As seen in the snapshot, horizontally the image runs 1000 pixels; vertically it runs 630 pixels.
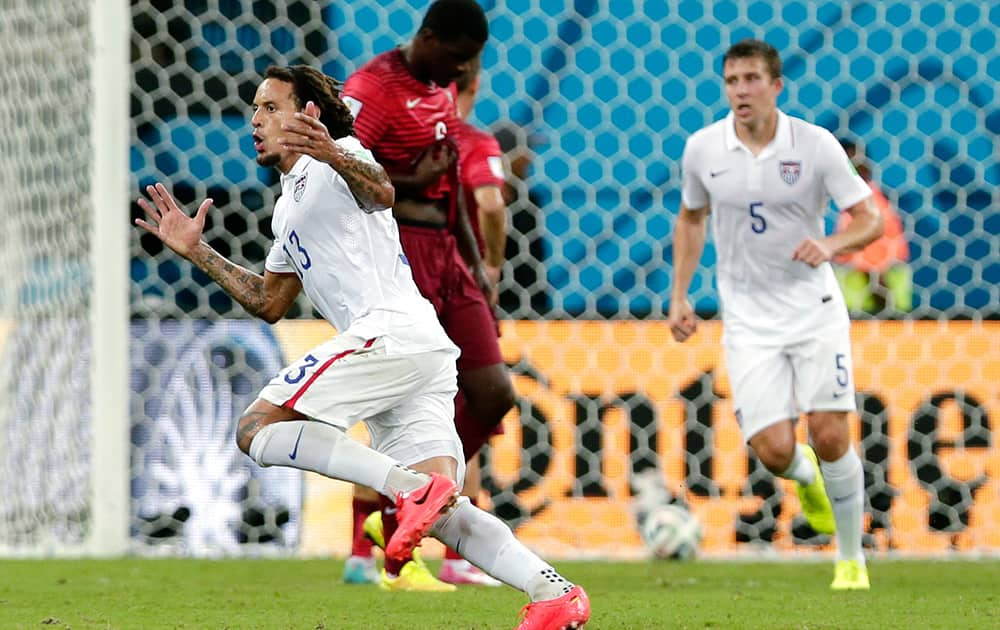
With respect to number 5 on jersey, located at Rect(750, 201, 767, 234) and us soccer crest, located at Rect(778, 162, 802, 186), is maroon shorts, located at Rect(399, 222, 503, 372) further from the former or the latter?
us soccer crest, located at Rect(778, 162, 802, 186)

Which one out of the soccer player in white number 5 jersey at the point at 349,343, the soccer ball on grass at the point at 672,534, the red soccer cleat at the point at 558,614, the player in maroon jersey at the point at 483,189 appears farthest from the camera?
the soccer ball on grass at the point at 672,534

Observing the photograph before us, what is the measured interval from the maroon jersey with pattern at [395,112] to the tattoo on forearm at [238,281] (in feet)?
4.23

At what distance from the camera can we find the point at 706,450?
23.8 feet

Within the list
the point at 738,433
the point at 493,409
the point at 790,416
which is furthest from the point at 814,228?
the point at 738,433

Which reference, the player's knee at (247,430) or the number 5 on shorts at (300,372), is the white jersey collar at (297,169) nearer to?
the number 5 on shorts at (300,372)

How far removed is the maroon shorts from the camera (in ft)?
18.3

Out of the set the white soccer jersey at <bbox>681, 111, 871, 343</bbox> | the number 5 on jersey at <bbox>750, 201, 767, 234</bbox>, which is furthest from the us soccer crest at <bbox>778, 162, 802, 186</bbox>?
the number 5 on jersey at <bbox>750, 201, 767, 234</bbox>

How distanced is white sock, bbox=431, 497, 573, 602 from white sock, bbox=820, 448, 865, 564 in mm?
2171

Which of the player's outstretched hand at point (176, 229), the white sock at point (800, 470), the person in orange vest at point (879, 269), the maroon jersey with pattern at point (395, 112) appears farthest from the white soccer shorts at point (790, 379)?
the player's outstretched hand at point (176, 229)

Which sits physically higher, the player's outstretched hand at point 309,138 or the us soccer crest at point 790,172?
the player's outstretched hand at point 309,138

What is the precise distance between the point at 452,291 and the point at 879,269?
9.27ft

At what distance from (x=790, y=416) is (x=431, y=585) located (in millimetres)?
1362

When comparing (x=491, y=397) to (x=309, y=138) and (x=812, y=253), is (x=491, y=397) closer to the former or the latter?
(x=812, y=253)

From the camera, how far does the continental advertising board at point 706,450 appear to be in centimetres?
716
